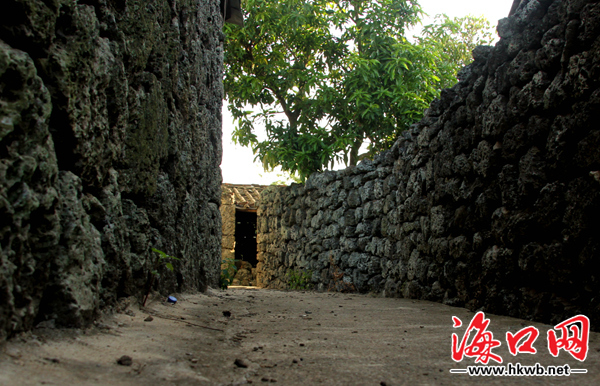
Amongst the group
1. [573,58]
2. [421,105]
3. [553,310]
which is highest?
[421,105]

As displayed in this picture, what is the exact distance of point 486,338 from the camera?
2.40 metres

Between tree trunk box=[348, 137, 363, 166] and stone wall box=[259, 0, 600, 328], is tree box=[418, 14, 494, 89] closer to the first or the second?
tree trunk box=[348, 137, 363, 166]

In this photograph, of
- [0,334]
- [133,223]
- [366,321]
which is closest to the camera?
[0,334]

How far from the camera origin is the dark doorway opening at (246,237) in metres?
14.6

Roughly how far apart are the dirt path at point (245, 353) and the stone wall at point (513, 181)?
348mm

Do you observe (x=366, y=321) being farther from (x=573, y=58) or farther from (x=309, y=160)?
(x=309, y=160)

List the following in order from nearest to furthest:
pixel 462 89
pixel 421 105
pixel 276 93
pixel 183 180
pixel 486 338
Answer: pixel 486 338 → pixel 183 180 → pixel 462 89 → pixel 421 105 → pixel 276 93

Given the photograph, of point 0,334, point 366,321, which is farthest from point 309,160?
point 0,334

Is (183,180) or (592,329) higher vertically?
(183,180)

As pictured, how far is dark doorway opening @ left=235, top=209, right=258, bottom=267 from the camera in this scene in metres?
14.6

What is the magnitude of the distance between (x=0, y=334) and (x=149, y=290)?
140 centimetres

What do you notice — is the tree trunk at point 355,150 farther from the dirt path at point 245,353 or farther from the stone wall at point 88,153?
the dirt path at point 245,353

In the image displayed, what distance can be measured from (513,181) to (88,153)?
264 centimetres

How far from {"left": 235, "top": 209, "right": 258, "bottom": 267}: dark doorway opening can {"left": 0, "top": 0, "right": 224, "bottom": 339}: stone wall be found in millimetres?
10764
